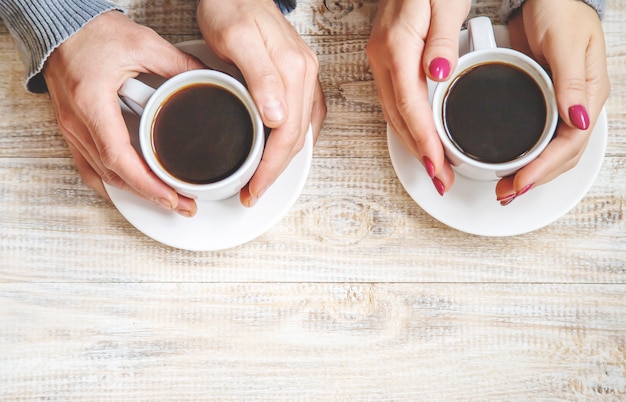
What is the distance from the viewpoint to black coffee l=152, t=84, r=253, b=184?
76 cm

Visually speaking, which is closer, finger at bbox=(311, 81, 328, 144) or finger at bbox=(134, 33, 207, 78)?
finger at bbox=(134, 33, 207, 78)

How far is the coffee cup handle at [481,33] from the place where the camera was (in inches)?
30.1

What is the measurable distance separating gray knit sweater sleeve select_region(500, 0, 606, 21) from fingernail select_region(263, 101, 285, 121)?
15.1 inches

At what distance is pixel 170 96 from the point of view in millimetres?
763

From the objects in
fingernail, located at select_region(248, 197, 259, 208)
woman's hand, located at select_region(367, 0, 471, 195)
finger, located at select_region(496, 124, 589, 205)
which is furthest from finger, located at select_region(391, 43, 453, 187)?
fingernail, located at select_region(248, 197, 259, 208)

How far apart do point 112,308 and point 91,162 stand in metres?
0.24

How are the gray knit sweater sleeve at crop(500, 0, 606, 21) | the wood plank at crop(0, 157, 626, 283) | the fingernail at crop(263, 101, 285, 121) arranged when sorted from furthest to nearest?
the wood plank at crop(0, 157, 626, 283) → the gray knit sweater sleeve at crop(500, 0, 606, 21) → the fingernail at crop(263, 101, 285, 121)

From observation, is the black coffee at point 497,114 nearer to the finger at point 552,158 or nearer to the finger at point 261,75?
the finger at point 552,158

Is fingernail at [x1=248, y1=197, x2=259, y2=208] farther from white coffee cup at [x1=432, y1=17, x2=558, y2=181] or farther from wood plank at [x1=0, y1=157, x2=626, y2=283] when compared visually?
white coffee cup at [x1=432, y1=17, x2=558, y2=181]

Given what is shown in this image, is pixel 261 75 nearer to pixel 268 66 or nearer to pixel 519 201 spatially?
pixel 268 66

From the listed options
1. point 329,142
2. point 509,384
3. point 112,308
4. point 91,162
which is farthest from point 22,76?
point 509,384

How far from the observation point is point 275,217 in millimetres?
869

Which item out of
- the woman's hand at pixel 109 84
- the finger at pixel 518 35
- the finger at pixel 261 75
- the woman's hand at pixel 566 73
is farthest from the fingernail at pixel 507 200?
the woman's hand at pixel 109 84

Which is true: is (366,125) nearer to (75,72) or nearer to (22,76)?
(75,72)
